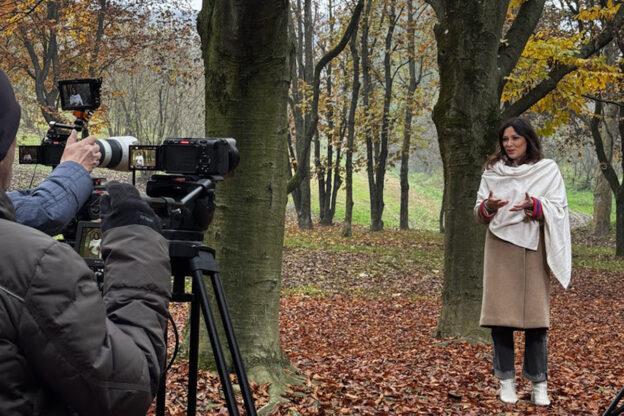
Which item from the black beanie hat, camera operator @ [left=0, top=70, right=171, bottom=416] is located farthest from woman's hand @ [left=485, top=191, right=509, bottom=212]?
the black beanie hat

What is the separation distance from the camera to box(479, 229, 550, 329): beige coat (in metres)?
5.03

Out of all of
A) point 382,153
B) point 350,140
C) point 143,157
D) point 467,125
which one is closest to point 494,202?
point 467,125

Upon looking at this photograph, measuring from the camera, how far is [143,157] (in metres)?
2.74

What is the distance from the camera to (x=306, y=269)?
15.0m

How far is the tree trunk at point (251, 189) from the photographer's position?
476 centimetres

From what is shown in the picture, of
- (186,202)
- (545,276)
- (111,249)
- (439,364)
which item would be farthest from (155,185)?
(439,364)

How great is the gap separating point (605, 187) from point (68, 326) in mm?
26669

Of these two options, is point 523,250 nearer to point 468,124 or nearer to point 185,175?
point 468,124

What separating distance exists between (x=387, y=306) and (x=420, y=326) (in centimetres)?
226

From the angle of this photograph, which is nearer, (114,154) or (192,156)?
(192,156)

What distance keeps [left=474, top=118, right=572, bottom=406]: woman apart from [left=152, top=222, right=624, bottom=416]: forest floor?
348 millimetres

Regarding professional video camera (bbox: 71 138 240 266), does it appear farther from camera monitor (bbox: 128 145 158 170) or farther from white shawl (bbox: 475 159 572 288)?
white shawl (bbox: 475 159 572 288)

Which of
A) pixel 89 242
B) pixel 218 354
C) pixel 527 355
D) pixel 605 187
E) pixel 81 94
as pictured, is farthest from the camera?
pixel 605 187

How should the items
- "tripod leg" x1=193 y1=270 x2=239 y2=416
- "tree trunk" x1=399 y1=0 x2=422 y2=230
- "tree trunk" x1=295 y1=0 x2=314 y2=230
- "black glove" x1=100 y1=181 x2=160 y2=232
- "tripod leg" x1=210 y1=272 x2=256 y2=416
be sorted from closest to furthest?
"black glove" x1=100 y1=181 x2=160 y2=232 → "tripod leg" x1=193 y1=270 x2=239 y2=416 → "tripod leg" x1=210 y1=272 x2=256 y2=416 → "tree trunk" x1=295 y1=0 x2=314 y2=230 → "tree trunk" x1=399 y1=0 x2=422 y2=230
